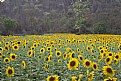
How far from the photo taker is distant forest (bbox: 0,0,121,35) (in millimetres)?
33000

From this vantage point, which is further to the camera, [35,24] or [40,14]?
[40,14]

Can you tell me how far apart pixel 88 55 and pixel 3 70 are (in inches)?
75.8

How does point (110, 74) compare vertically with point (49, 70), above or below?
above

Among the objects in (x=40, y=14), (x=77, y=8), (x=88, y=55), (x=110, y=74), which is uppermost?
(x=110, y=74)

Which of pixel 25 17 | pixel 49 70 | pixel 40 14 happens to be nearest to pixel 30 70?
pixel 49 70

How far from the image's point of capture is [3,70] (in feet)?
18.6

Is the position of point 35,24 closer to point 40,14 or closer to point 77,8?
point 77,8

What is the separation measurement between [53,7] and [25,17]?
1953cm

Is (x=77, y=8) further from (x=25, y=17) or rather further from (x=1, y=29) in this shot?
(x=25, y=17)

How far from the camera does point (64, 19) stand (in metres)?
47.6

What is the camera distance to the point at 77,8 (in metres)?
38.3

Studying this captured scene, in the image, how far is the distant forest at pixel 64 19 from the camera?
33.0 meters

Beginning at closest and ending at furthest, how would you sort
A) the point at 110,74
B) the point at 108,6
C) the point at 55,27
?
the point at 110,74 → the point at 55,27 → the point at 108,6

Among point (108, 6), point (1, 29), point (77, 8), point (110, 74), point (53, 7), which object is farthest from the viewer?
point (53, 7)
